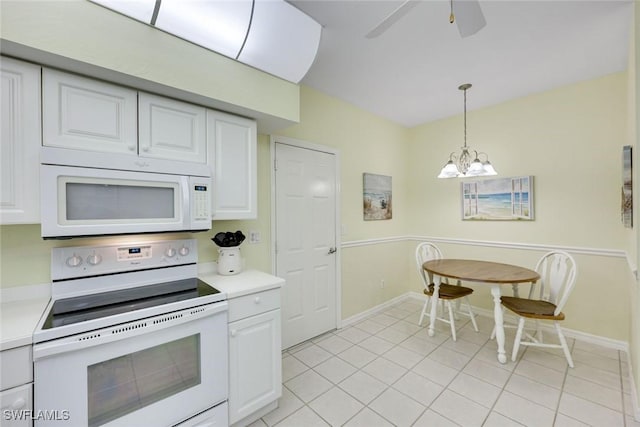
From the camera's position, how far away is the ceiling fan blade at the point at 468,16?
50.7 inches

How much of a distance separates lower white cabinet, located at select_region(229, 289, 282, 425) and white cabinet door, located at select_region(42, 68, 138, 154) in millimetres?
1137

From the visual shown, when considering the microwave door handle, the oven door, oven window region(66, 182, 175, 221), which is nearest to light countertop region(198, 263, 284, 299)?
the oven door

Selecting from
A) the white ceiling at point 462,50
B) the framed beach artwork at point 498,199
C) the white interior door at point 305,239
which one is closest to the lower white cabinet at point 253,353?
the white interior door at point 305,239

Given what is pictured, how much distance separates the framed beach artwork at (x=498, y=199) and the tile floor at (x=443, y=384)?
140cm

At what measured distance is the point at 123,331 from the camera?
1208 mm

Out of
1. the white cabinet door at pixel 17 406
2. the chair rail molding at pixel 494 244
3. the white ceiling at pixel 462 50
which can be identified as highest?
the white ceiling at pixel 462 50

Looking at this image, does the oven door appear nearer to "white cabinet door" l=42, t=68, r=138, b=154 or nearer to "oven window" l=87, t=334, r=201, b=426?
"oven window" l=87, t=334, r=201, b=426

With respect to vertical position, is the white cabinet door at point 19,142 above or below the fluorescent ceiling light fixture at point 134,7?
below

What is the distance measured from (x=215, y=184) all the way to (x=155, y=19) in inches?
37.1

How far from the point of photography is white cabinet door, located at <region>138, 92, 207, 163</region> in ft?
5.01

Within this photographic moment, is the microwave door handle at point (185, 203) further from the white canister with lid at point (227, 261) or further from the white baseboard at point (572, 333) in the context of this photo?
the white baseboard at point (572, 333)

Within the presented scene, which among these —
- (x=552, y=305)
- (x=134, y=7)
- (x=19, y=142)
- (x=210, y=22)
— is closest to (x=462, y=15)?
(x=210, y=22)

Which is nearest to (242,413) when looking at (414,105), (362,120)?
(362,120)

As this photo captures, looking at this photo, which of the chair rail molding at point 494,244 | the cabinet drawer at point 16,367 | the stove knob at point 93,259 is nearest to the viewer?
the cabinet drawer at point 16,367
